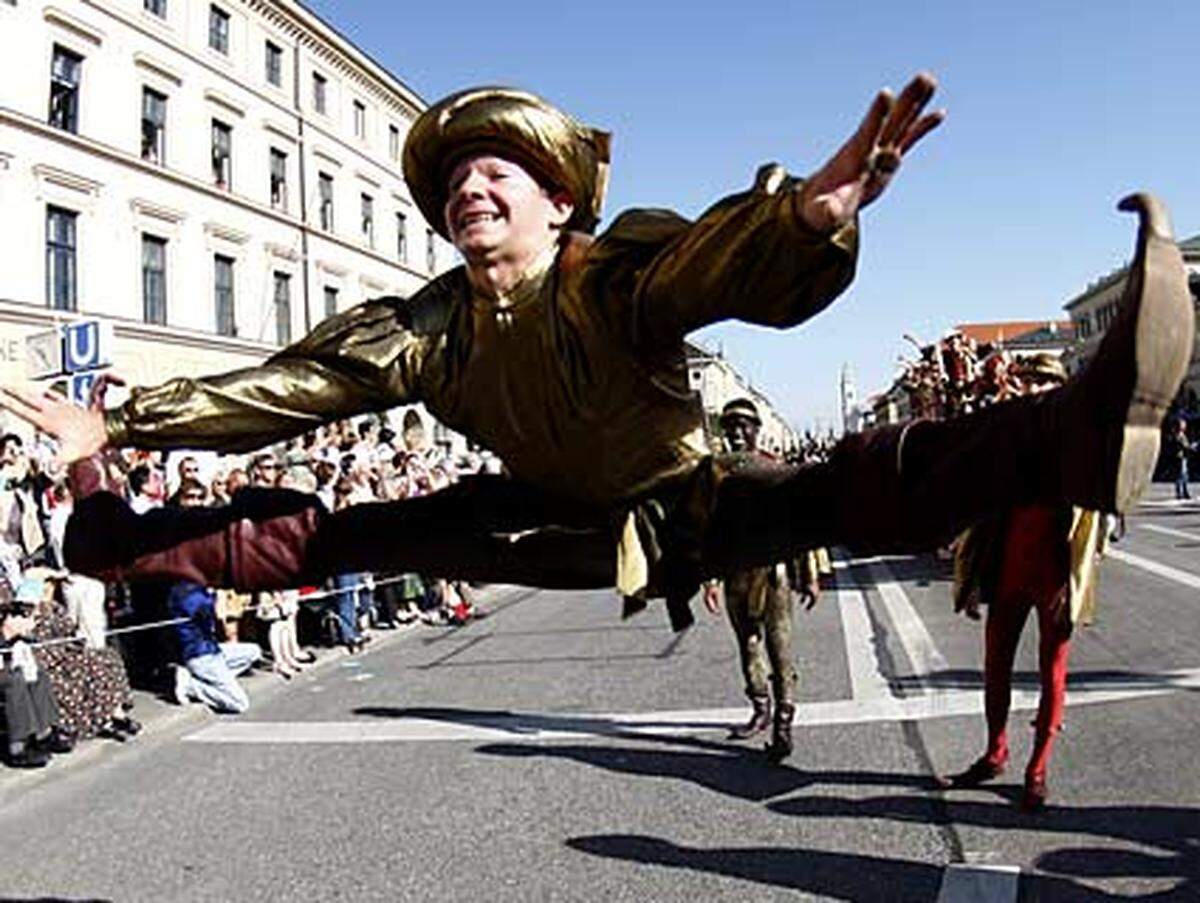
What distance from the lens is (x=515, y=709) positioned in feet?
26.8

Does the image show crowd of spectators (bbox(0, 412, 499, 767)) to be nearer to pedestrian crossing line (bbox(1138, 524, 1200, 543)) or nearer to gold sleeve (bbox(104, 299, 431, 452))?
gold sleeve (bbox(104, 299, 431, 452))

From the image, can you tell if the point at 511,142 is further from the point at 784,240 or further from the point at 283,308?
the point at 283,308

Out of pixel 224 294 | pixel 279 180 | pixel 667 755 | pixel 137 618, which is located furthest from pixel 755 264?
pixel 279 180

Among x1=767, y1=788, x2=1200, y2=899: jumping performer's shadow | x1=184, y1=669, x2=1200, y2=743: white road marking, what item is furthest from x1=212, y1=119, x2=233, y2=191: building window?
x1=767, y1=788, x2=1200, y2=899: jumping performer's shadow

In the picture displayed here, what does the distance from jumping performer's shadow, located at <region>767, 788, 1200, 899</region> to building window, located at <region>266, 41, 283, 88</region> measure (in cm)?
3301

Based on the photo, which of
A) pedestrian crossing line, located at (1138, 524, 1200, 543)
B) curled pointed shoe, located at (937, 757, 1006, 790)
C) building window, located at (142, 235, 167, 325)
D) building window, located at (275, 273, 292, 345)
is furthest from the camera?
building window, located at (275, 273, 292, 345)

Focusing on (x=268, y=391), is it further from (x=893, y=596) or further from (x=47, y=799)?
(x=893, y=596)

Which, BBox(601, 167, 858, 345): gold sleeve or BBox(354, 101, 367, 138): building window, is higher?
BBox(354, 101, 367, 138): building window

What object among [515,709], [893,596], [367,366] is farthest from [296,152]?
[367,366]

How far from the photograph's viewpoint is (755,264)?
1.81 metres

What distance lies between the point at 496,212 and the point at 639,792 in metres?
4.20

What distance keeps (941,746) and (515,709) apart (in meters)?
3.09

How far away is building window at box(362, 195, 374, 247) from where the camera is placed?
131 feet

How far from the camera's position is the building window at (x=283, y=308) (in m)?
34.2
